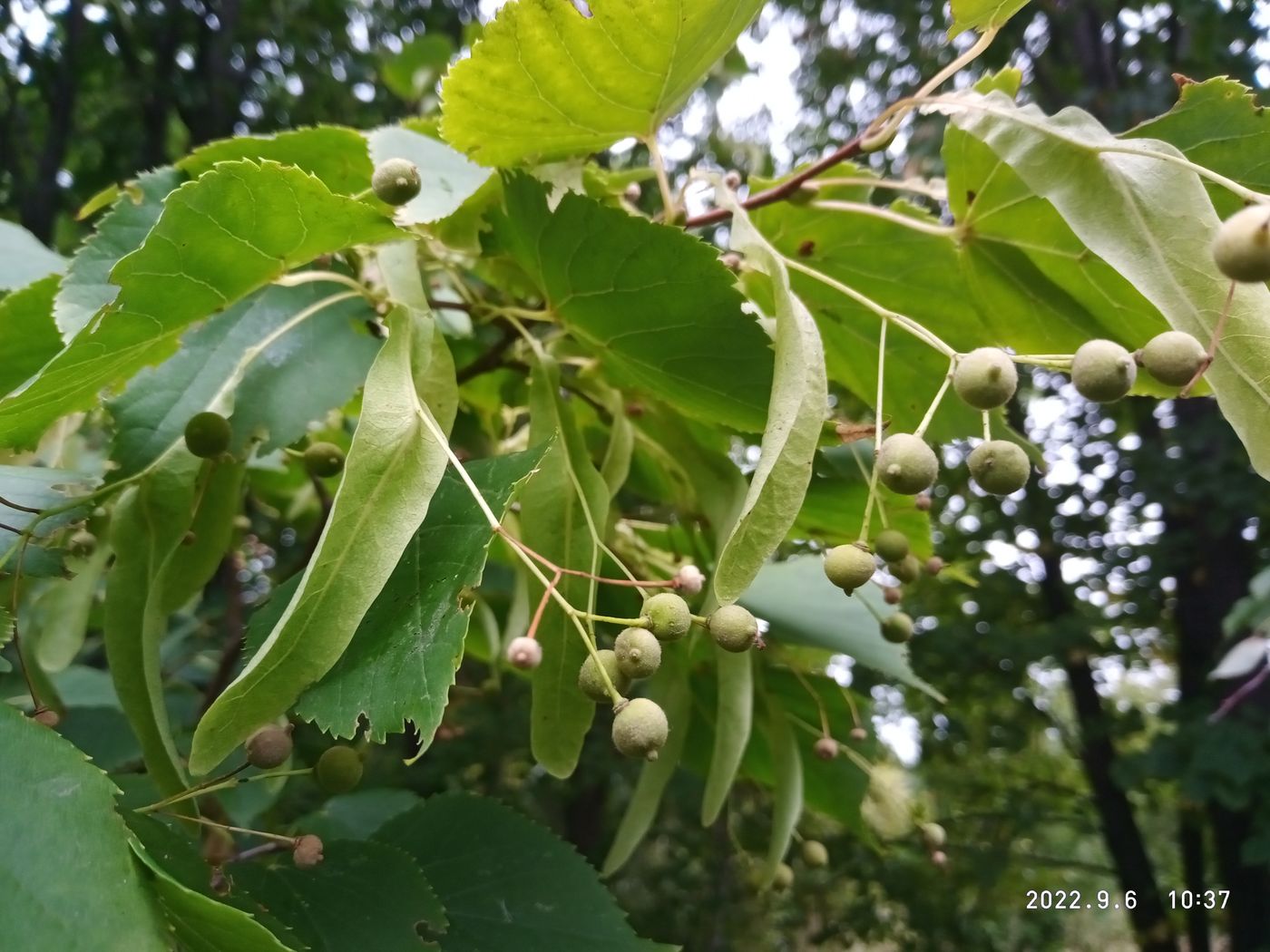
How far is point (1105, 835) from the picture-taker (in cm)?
352

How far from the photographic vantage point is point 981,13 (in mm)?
637

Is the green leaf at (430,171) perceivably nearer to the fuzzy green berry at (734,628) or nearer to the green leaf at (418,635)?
the green leaf at (418,635)

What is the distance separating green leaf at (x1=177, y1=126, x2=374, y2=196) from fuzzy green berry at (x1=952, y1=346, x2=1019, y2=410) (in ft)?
1.88

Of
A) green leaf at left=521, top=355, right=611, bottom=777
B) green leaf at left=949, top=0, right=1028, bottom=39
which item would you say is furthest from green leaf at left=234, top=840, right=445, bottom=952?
green leaf at left=949, top=0, right=1028, bottom=39

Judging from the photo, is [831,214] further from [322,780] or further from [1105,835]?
[1105,835]

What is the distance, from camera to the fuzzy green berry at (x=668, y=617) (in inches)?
20.1

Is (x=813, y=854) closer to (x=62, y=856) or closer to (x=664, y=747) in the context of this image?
(x=664, y=747)

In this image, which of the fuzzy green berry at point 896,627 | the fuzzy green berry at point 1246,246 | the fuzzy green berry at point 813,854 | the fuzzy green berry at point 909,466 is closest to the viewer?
the fuzzy green berry at point 1246,246

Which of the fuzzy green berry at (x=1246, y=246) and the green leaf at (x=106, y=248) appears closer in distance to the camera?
the fuzzy green berry at (x=1246, y=246)

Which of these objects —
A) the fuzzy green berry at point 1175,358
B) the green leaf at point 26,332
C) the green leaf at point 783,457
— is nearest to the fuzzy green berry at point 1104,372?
the fuzzy green berry at point 1175,358

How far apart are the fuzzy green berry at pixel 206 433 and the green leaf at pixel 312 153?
26cm

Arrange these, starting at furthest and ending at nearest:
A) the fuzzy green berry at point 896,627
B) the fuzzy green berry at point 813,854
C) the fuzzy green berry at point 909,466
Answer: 1. the fuzzy green berry at point 813,854
2. the fuzzy green berry at point 896,627
3. the fuzzy green berry at point 909,466

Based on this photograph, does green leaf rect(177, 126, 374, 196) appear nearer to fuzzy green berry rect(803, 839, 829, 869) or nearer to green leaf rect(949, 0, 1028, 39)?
green leaf rect(949, 0, 1028, 39)

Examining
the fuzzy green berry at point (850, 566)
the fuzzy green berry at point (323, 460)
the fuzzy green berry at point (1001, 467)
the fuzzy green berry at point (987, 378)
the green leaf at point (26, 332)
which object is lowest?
the green leaf at point (26, 332)
